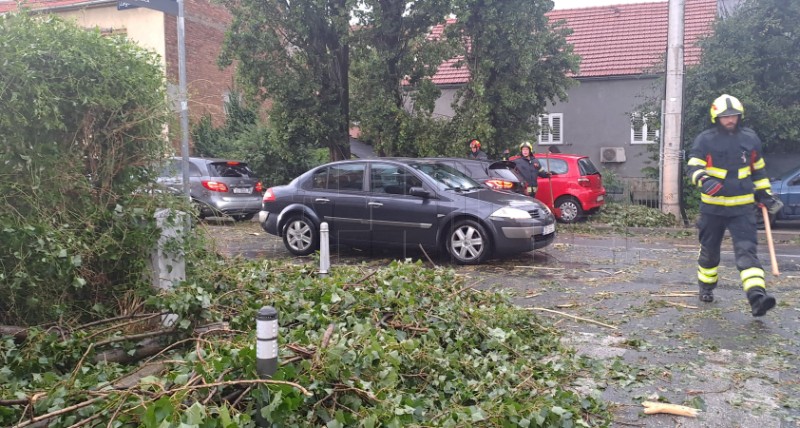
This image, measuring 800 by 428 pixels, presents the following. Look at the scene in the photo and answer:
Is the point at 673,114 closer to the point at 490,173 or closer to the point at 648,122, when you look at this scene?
the point at 648,122

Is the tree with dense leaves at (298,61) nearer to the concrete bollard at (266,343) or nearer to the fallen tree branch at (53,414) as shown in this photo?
the concrete bollard at (266,343)

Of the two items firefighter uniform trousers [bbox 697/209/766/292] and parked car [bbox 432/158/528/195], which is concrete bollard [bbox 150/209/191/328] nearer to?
firefighter uniform trousers [bbox 697/209/766/292]

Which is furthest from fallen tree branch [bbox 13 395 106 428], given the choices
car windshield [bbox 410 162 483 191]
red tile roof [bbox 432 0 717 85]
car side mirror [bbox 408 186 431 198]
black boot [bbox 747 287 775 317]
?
red tile roof [bbox 432 0 717 85]

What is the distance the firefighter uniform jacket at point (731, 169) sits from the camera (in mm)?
6863

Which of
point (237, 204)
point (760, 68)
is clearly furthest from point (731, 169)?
point (237, 204)

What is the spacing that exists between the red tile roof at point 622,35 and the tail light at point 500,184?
11105 millimetres

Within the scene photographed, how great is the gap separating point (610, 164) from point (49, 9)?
71.5 feet

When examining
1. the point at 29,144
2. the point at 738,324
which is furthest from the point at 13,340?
the point at 738,324

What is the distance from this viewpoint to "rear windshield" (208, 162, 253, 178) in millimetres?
15617

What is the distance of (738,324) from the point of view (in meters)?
6.55

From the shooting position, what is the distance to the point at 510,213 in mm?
9820

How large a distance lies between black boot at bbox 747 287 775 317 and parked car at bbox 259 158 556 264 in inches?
140

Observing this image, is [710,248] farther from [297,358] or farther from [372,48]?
[372,48]

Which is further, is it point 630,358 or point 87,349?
point 630,358
